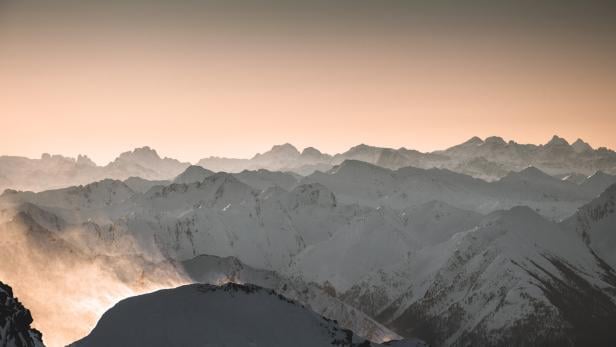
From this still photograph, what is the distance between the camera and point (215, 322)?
555 feet

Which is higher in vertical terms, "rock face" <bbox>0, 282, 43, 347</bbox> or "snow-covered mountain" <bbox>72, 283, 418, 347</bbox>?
"rock face" <bbox>0, 282, 43, 347</bbox>

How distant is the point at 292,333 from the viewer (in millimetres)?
173375

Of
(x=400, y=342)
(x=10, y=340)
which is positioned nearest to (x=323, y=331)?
(x=400, y=342)

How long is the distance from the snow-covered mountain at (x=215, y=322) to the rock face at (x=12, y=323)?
27.4 meters

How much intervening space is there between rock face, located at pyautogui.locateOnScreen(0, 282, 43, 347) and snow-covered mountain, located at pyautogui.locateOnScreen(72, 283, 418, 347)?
89.8 ft

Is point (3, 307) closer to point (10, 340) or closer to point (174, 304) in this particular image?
point (10, 340)

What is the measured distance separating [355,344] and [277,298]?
Answer: 25731mm

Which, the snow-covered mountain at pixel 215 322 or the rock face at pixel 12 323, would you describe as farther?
the snow-covered mountain at pixel 215 322

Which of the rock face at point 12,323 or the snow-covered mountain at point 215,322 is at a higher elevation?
the rock face at point 12,323

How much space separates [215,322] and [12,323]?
55313 mm

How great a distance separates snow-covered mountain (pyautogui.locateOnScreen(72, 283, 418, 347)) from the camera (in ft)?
528

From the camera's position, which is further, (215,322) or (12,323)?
(215,322)

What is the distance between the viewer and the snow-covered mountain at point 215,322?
161000 millimetres

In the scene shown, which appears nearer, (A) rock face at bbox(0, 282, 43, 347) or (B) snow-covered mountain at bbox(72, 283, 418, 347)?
(A) rock face at bbox(0, 282, 43, 347)
